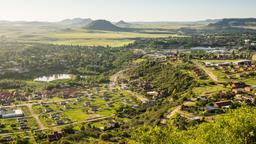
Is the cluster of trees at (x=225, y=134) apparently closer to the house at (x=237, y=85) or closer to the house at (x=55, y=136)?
the house at (x=55, y=136)

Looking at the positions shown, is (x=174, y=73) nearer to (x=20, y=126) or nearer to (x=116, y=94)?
(x=116, y=94)

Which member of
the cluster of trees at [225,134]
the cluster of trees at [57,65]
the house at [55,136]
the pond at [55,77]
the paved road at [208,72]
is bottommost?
the pond at [55,77]

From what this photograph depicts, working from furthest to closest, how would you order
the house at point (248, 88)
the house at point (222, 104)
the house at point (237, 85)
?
1. the house at point (237, 85)
2. the house at point (248, 88)
3. the house at point (222, 104)

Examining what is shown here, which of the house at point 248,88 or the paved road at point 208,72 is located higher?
the house at point 248,88

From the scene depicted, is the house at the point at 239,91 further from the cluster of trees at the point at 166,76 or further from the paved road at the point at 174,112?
the paved road at the point at 174,112

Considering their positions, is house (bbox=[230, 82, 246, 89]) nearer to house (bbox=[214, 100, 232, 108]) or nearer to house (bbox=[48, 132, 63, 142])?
house (bbox=[214, 100, 232, 108])

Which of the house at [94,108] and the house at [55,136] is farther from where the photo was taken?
the house at [94,108]

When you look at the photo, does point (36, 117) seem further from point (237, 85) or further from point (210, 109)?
point (237, 85)

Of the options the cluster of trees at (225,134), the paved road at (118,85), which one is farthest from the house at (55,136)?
the cluster of trees at (225,134)

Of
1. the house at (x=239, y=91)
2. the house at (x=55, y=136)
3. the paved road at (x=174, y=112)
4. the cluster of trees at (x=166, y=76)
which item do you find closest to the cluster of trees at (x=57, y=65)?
the cluster of trees at (x=166, y=76)

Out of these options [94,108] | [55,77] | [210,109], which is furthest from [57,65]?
[210,109]

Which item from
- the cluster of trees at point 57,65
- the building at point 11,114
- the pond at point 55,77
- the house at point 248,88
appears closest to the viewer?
the house at point 248,88
